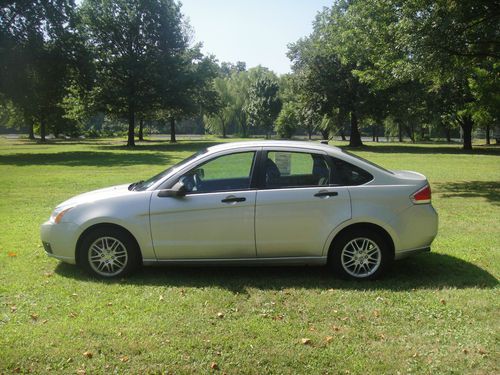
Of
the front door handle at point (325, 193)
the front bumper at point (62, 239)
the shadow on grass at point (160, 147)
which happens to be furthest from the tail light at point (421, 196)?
the shadow on grass at point (160, 147)

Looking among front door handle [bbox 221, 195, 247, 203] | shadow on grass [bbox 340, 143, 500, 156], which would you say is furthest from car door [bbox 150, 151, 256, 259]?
shadow on grass [bbox 340, 143, 500, 156]

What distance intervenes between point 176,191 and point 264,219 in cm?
112

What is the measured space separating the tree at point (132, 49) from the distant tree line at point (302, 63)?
9 centimetres

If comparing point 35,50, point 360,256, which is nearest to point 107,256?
point 360,256

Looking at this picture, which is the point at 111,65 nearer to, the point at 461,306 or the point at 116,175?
the point at 116,175

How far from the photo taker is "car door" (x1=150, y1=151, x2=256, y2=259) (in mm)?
5715

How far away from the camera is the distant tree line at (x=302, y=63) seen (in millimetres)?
14445

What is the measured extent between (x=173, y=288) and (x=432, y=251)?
4116 millimetres

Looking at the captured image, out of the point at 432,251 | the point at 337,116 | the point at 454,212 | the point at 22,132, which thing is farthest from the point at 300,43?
the point at 22,132

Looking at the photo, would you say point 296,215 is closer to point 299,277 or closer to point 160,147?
point 299,277

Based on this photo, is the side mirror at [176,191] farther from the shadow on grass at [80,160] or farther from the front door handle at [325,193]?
the shadow on grass at [80,160]

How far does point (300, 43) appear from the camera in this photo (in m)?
48.3

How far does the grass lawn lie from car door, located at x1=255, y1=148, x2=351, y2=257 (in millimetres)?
452

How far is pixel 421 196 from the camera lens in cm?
587
